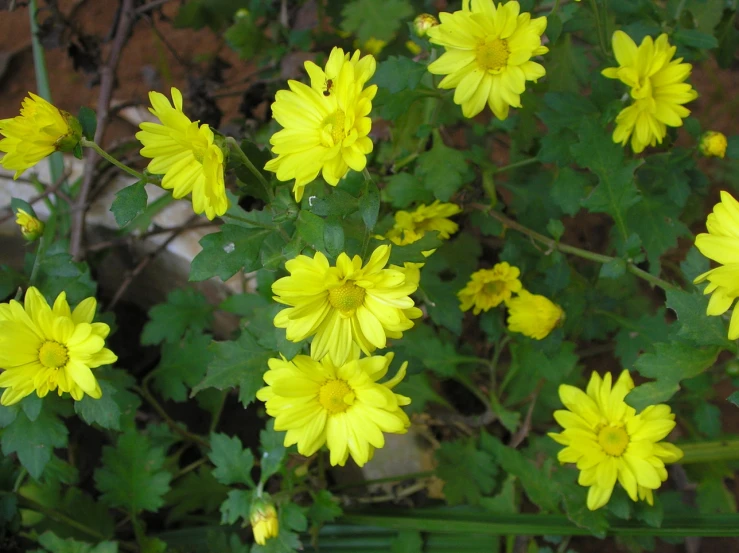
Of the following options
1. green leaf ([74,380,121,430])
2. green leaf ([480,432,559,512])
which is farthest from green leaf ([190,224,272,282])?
green leaf ([480,432,559,512])

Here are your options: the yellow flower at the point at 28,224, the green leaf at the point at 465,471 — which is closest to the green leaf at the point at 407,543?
the green leaf at the point at 465,471

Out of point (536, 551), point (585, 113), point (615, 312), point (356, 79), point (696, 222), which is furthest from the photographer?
point (696, 222)

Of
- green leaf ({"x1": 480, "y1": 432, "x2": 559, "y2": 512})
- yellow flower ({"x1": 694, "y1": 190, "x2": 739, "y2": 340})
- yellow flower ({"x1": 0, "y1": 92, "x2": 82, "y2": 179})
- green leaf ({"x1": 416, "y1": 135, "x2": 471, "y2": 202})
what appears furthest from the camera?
green leaf ({"x1": 480, "y1": 432, "x2": 559, "y2": 512})

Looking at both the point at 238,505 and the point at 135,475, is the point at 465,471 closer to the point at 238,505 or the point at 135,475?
the point at 238,505

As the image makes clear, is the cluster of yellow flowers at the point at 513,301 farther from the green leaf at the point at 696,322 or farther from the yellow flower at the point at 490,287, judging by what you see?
the green leaf at the point at 696,322

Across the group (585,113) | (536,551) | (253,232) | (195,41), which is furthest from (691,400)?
(195,41)

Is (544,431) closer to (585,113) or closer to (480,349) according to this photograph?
(480,349)

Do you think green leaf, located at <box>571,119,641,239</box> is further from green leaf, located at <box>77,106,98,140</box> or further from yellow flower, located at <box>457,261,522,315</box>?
green leaf, located at <box>77,106,98,140</box>
